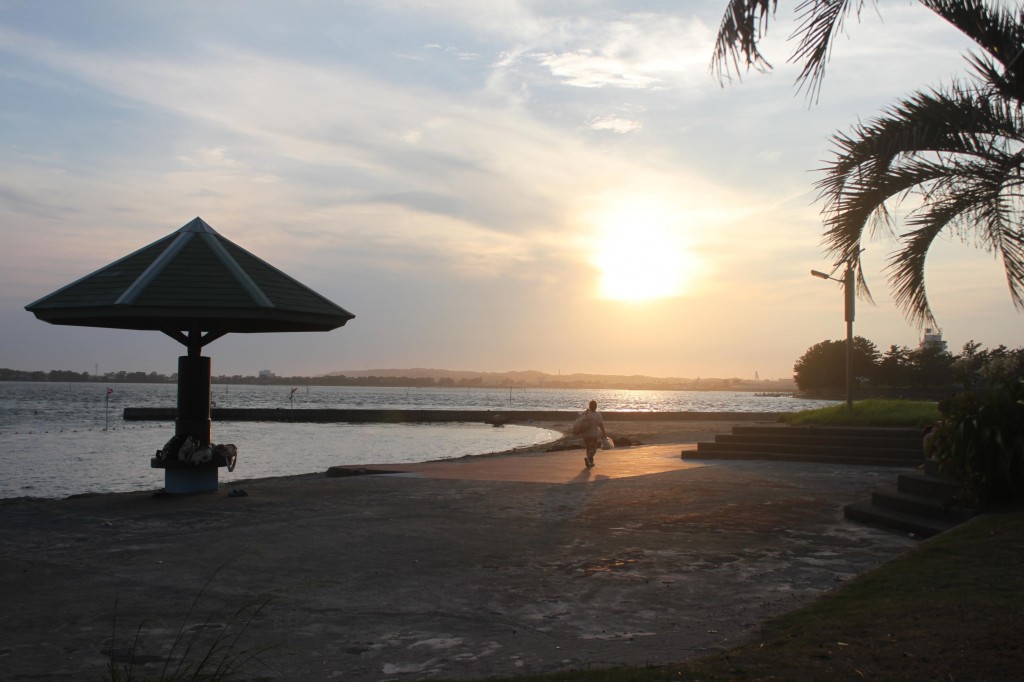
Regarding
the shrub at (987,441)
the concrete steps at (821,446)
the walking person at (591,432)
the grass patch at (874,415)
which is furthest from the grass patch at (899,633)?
the grass patch at (874,415)

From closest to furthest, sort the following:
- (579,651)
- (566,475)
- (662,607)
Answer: (579,651) < (662,607) < (566,475)

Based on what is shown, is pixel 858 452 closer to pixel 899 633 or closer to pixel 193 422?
pixel 193 422

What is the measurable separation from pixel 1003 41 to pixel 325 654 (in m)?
7.44

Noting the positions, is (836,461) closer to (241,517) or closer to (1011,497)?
(1011,497)

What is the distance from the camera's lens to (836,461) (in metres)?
18.2

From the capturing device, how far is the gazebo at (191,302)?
12.1 meters

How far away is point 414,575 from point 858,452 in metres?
13.7

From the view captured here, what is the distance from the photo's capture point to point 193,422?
13.2 meters

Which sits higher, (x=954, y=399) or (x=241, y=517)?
(x=954, y=399)

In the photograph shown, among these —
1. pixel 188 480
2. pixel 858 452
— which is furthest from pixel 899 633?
pixel 858 452

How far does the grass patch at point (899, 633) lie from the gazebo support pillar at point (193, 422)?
10.0 m

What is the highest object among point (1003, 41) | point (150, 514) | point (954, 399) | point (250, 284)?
point (1003, 41)

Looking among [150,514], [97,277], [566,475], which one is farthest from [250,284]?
[566,475]

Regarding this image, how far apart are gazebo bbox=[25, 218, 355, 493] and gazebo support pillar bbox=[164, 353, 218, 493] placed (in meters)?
0.01
